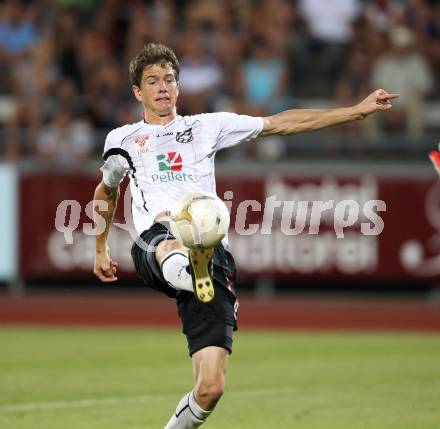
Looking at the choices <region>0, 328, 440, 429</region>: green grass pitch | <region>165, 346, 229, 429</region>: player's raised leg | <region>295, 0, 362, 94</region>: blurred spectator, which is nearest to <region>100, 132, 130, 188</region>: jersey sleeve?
<region>165, 346, 229, 429</region>: player's raised leg

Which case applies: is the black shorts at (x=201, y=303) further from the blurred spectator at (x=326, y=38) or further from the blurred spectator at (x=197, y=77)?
the blurred spectator at (x=326, y=38)

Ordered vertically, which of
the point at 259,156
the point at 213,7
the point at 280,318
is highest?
the point at 213,7

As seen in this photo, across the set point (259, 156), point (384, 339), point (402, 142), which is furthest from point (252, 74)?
point (384, 339)

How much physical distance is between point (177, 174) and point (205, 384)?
4.37 feet

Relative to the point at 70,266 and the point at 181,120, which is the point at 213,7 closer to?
the point at 70,266

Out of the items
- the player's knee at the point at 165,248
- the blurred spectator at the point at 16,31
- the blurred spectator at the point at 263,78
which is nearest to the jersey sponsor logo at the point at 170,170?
the player's knee at the point at 165,248

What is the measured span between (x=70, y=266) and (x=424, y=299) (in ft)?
17.9

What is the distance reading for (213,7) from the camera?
18.4m

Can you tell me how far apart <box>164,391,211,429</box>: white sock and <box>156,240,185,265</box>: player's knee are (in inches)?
32.2

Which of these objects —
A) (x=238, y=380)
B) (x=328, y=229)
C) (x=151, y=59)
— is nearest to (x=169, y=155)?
(x=151, y=59)

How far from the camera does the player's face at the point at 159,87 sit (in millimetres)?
6871

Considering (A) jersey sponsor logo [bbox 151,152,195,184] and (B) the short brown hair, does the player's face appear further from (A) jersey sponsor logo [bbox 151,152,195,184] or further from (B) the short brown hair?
(A) jersey sponsor logo [bbox 151,152,195,184]

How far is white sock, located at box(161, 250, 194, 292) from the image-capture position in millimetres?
6293

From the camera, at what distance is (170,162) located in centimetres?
682
